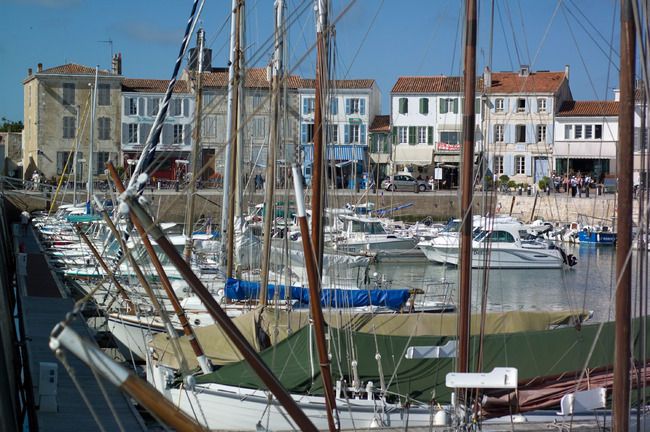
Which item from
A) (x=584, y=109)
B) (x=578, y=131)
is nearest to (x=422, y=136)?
(x=578, y=131)

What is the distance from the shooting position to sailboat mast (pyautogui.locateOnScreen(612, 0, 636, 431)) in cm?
867

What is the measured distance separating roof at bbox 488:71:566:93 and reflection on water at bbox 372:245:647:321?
21699 millimetres

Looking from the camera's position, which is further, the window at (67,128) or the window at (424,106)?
the window at (67,128)

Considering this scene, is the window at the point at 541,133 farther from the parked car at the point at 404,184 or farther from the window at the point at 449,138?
the parked car at the point at 404,184

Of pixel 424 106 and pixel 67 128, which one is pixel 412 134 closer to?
pixel 424 106

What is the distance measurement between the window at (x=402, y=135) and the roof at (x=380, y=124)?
93 centimetres

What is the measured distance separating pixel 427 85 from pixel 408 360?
200ft

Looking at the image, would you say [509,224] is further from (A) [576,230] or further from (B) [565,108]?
(B) [565,108]

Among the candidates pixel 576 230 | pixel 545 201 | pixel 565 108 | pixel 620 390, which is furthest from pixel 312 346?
pixel 565 108

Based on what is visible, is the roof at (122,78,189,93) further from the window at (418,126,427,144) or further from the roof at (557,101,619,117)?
the roof at (557,101,619,117)

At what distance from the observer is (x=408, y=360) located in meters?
14.5

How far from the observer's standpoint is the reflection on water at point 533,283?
34.4 meters

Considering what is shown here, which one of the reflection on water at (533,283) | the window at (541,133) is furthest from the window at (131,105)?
the reflection on water at (533,283)

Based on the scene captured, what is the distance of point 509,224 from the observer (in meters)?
46.4
